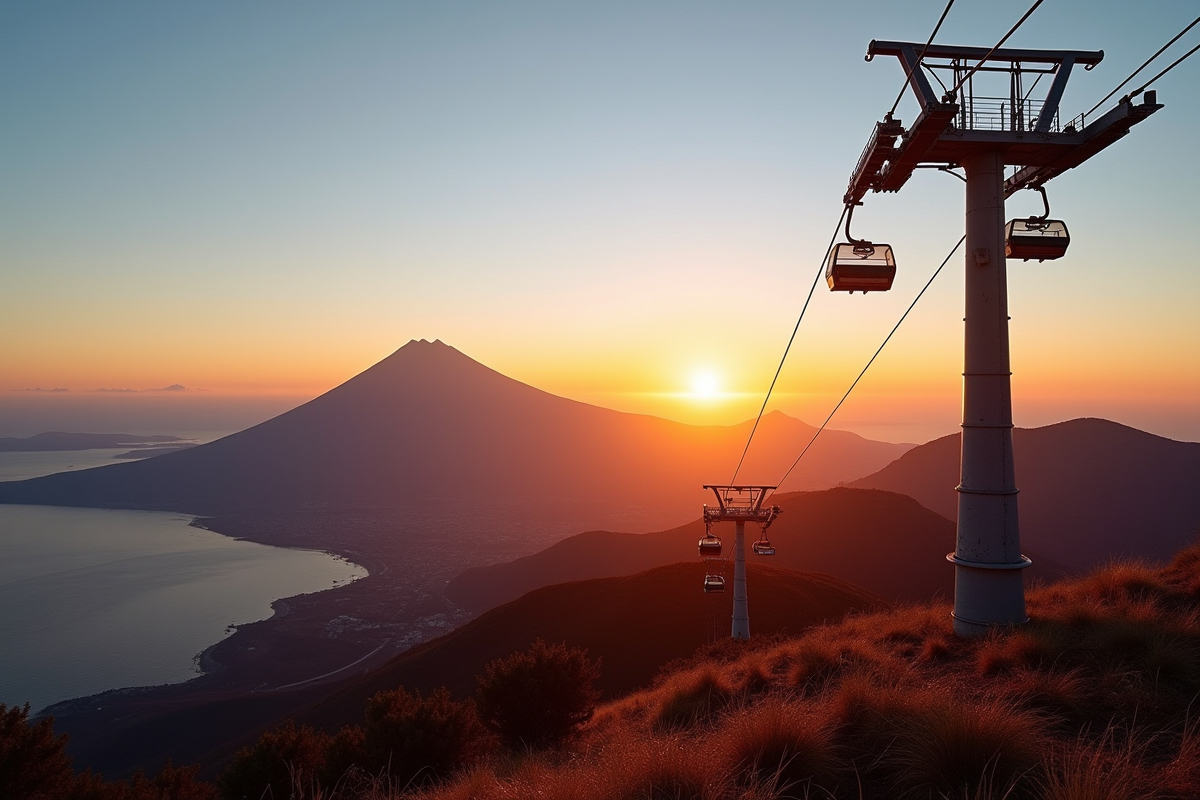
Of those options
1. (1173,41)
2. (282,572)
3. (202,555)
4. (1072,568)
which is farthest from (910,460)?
(202,555)

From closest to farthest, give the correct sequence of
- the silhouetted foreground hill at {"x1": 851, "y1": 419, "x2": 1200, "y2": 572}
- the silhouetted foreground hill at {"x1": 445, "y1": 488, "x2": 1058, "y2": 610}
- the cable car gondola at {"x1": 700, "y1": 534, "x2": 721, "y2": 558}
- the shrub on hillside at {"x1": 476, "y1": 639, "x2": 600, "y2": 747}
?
the shrub on hillside at {"x1": 476, "y1": 639, "x2": 600, "y2": 747}
the cable car gondola at {"x1": 700, "y1": 534, "x2": 721, "y2": 558}
the silhouetted foreground hill at {"x1": 445, "y1": 488, "x2": 1058, "y2": 610}
the silhouetted foreground hill at {"x1": 851, "y1": 419, "x2": 1200, "y2": 572}

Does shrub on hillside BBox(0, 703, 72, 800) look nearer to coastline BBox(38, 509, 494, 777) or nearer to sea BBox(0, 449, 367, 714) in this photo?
coastline BBox(38, 509, 494, 777)

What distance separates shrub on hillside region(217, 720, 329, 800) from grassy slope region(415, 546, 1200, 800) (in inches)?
277

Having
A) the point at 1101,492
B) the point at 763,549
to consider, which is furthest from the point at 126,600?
the point at 1101,492

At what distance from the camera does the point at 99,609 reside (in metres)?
121

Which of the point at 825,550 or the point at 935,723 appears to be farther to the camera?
the point at 825,550

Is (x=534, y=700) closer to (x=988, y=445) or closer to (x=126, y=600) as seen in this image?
(x=988, y=445)

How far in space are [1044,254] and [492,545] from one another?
6756 inches

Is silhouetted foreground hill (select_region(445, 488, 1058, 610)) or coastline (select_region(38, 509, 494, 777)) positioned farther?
silhouetted foreground hill (select_region(445, 488, 1058, 610))

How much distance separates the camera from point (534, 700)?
15.5 m

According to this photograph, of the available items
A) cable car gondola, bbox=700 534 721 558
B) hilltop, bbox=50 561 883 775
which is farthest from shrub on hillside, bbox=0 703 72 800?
hilltop, bbox=50 561 883 775

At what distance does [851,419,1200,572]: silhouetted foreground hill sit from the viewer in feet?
314

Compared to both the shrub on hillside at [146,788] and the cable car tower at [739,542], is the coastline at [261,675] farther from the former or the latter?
the cable car tower at [739,542]

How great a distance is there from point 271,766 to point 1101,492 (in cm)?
13160
